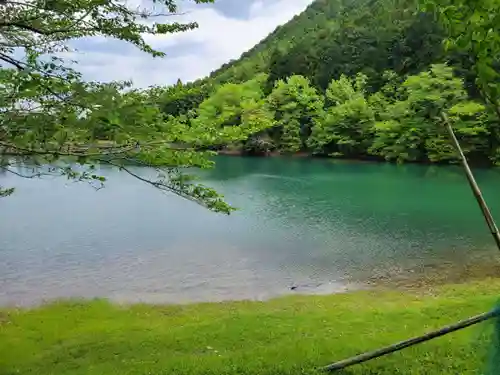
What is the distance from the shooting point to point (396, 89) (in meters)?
46.4

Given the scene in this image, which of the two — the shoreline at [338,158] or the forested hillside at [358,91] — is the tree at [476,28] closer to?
the forested hillside at [358,91]

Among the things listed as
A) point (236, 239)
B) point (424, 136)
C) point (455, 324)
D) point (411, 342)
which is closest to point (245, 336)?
point (411, 342)

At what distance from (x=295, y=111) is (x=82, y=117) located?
4948cm

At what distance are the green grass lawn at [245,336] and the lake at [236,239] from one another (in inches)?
62.5

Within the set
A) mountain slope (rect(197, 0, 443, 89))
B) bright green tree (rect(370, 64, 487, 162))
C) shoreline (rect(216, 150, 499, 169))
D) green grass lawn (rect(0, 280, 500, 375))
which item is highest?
mountain slope (rect(197, 0, 443, 89))

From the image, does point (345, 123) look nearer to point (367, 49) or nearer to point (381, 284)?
point (367, 49)

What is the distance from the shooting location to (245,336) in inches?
297

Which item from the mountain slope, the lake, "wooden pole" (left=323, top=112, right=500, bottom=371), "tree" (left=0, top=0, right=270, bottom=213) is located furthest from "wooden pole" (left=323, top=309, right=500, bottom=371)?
the mountain slope

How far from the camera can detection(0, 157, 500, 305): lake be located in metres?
13.5

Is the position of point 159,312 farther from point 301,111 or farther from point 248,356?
point 301,111

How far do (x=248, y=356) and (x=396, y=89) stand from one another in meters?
43.9

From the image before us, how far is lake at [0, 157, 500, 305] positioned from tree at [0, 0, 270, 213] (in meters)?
5.93

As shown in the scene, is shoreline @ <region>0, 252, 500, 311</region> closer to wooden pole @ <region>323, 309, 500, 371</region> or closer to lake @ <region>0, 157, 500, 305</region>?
lake @ <region>0, 157, 500, 305</region>

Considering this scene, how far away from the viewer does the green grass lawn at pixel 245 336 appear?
5.57 m
